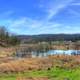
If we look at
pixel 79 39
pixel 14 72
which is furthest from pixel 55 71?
pixel 79 39

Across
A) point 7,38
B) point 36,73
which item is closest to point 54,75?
point 36,73

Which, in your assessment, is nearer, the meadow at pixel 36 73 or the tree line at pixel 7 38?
the meadow at pixel 36 73

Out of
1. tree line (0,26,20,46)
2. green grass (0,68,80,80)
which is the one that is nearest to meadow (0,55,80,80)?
green grass (0,68,80,80)

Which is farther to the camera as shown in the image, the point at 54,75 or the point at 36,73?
the point at 36,73

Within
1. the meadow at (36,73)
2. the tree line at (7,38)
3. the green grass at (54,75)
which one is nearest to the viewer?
the green grass at (54,75)

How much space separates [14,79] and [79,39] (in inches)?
3160

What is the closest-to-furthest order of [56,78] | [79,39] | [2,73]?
[56,78] < [2,73] < [79,39]

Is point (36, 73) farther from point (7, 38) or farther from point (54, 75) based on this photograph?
point (7, 38)

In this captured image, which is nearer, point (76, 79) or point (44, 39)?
point (76, 79)

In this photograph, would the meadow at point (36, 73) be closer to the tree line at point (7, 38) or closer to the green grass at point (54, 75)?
the green grass at point (54, 75)

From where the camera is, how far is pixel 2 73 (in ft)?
86.1

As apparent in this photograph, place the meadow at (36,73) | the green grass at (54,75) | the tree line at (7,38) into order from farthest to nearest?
the tree line at (7,38)
the meadow at (36,73)
the green grass at (54,75)

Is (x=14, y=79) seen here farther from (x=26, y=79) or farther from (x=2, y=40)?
(x=2, y=40)

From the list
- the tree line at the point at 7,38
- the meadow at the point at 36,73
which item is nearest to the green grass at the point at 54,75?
the meadow at the point at 36,73
